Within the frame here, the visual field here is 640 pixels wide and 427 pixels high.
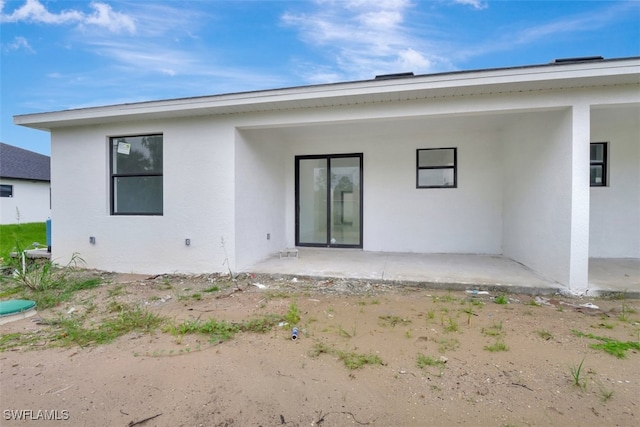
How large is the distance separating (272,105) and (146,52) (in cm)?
476

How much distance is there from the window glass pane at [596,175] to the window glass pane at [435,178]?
2.63 m

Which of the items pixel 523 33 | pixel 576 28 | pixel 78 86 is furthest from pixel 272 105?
pixel 78 86

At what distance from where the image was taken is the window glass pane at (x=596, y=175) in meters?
5.76

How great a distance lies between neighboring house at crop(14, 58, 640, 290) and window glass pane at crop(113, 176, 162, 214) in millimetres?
24

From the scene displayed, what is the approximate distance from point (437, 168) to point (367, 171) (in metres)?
1.54

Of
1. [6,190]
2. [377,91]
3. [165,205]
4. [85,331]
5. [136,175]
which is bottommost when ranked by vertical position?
[85,331]

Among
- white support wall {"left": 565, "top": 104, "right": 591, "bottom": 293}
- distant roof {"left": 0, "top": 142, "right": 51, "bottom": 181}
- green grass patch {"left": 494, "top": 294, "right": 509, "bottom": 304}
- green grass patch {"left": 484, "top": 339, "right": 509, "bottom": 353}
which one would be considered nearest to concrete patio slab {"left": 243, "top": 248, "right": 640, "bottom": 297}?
green grass patch {"left": 494, "top": 294, "right": 509, "bottom": 304}

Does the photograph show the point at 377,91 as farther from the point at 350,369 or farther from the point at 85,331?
the point at 85,331

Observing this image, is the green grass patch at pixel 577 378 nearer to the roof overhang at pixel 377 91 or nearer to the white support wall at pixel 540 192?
the white support wall at pixel 540 192

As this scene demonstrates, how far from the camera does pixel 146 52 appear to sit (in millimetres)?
6848

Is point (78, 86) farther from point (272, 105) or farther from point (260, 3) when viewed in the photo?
point (272, 105)

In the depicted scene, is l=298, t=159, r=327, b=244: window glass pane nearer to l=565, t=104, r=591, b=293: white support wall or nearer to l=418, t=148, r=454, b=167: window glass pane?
l=418, t=148, r=454, b=167: window glass pane

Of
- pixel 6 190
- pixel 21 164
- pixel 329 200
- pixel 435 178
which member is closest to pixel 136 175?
pixel 329 200

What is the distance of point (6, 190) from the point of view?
15836mm
